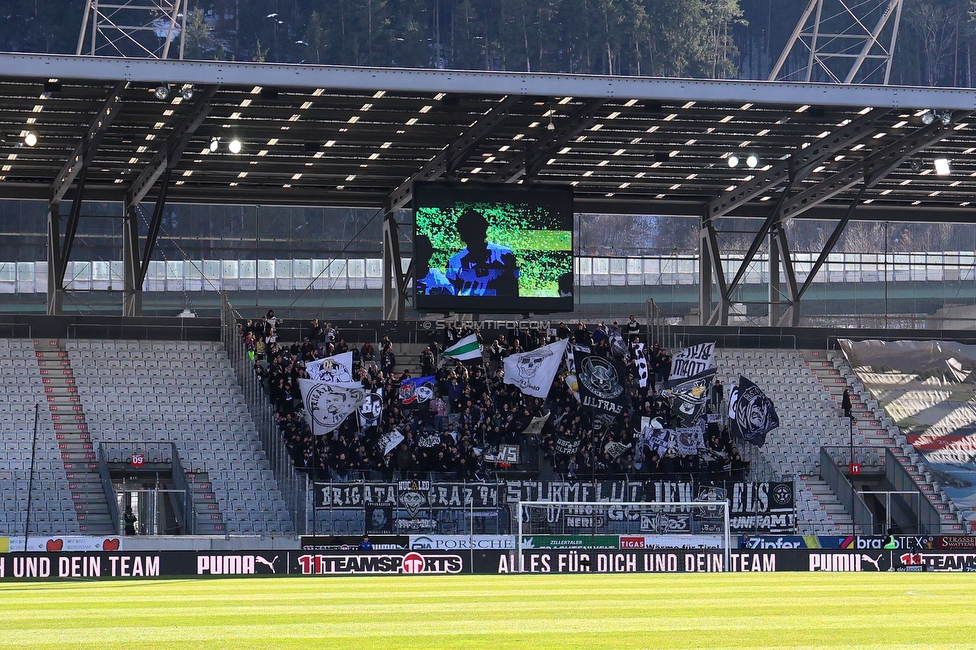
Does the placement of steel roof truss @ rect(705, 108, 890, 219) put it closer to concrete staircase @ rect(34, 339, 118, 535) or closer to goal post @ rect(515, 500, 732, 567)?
goal post @ rect(515, 500, 732, 567)

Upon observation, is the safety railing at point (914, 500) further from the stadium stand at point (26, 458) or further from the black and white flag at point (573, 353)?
the stadium stand at point (26, 458)

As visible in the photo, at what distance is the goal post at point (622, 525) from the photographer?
35.6m

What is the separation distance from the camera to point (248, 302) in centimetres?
Answer: 4828

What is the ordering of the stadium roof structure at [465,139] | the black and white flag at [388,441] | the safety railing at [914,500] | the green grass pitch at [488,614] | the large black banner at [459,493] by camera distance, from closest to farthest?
the green grass pitch at [488,614] < the large black banner at [459,493] < the stadium roof structure at [465,139] < the black and white flag at [388,441] < the safety railing at [914,500]

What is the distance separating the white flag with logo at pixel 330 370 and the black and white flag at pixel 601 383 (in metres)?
6.57

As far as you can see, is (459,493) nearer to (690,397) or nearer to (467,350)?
(467,350)

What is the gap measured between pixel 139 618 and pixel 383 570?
1256 cm

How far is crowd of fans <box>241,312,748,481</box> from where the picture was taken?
124ft

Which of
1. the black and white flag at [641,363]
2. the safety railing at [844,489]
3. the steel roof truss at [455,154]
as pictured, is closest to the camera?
the steel roof truss at [455,154]

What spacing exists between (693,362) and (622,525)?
632 cm

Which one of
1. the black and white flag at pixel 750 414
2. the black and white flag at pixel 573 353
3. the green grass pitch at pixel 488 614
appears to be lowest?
the green grass pitch at pixel 488 614

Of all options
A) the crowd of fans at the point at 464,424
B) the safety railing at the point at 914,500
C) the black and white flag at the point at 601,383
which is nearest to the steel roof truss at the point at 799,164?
the crowd of fans at the point at 464,424

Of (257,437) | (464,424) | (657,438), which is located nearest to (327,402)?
(257,437)

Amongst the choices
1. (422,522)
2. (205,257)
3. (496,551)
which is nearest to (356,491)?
(422,522)
